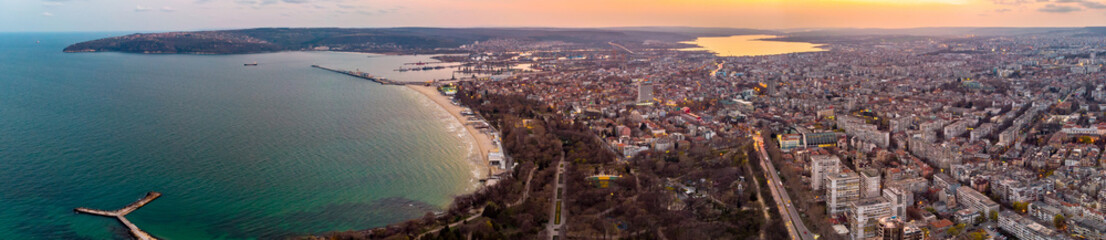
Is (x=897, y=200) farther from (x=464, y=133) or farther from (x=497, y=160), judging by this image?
(x=464, y=133)

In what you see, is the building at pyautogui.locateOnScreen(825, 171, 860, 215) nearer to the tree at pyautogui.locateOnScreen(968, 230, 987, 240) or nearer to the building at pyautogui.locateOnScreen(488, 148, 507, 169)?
the tree at pyautogui.locateOnScreen(968, 230, 987, 240)

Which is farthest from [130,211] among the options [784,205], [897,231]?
[897,231]

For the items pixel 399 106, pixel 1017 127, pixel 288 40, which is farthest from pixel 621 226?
pixel 288 40

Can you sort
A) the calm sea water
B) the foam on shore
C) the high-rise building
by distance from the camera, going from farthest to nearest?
the high-rise building
the foam on shore
the calm sea water

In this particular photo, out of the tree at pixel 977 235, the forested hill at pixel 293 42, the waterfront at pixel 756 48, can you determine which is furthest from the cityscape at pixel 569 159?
the forested hill at pixel 293 42

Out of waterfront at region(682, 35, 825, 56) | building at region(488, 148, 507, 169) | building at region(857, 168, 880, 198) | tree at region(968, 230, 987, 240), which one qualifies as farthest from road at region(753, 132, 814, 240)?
waterfront at region(682, 35, 825, 56)
